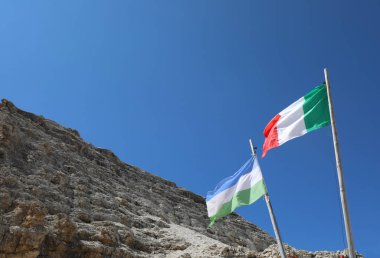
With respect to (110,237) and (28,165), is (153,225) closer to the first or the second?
(110,237)

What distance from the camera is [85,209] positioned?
91.9 feet

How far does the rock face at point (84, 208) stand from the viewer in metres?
20.9

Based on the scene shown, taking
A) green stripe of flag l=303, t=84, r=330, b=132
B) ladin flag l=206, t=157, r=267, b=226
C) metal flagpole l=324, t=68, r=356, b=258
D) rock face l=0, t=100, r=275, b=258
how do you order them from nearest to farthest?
metal flagpole l=324, t=68, r=356, b=258 → green stripe of flag l=303, t=84, r=330, b=132 → ladin flag l=206, t=157, r=267, b=226 → rock face l=0, t=100, r=275, b=258

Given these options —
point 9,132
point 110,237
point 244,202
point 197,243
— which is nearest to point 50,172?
point 9,132

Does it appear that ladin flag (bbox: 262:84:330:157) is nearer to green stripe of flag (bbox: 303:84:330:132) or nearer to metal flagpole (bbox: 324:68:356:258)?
green stripe of flag (bbox: 303:84:330:132)

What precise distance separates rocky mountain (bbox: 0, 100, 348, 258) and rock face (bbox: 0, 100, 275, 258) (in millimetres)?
50

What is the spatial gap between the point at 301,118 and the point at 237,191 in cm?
292

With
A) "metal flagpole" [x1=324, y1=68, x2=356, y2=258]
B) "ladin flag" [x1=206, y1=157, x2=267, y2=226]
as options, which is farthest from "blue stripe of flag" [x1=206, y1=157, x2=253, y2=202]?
"metal flagpole" [x1=324, y1=68, x2=356, y2=258]

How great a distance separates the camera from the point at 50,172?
31.6m

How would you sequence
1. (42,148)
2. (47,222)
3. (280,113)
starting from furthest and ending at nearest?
(42,148) → (47,222) → (280,113)

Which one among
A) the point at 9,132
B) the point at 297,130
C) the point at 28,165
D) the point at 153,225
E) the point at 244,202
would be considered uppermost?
the point at 9,132

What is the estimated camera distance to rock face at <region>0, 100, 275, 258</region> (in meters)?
20.9

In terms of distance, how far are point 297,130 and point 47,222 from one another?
53.2 feet

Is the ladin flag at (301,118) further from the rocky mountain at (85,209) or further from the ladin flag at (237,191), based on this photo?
the rocky mountain at (85,209)
